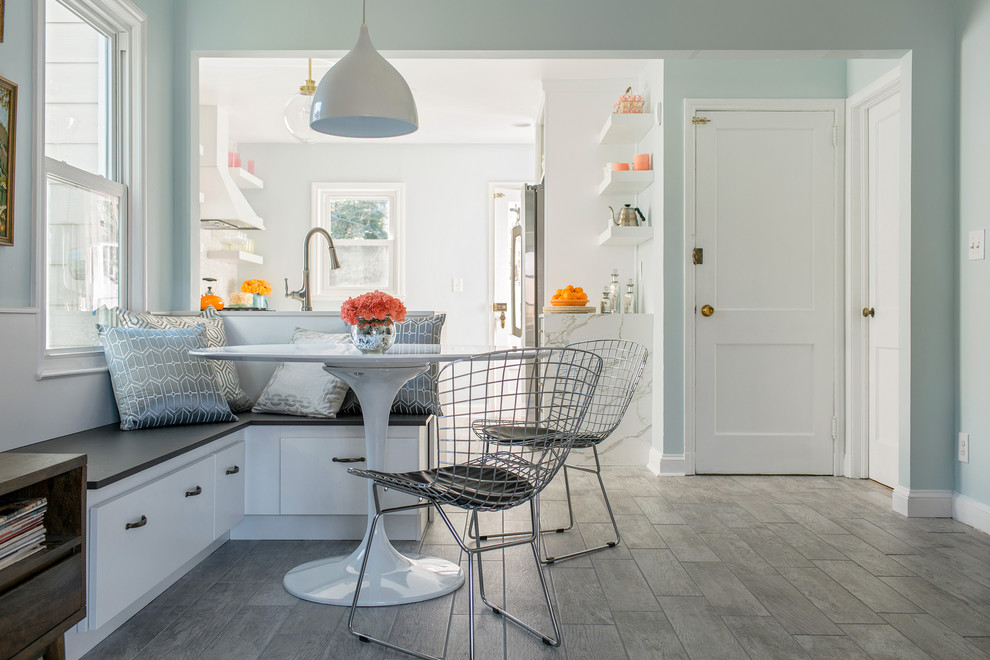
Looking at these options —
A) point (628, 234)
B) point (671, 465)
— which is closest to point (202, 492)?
point (671, 465)

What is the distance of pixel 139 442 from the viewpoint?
7.82 ft

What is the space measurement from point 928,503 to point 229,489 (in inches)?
118

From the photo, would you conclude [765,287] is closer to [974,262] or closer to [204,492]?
[974,262]

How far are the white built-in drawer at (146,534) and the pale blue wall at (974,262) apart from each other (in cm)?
312

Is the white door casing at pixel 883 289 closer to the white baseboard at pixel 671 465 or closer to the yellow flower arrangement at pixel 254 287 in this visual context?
the white baseboard at pixel 671 465

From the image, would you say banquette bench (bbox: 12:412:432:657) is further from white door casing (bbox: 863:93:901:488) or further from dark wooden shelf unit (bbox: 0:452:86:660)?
white door casing (bbox: 863:93:901:488)

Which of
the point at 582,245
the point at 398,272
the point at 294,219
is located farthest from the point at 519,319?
the point at 294,219

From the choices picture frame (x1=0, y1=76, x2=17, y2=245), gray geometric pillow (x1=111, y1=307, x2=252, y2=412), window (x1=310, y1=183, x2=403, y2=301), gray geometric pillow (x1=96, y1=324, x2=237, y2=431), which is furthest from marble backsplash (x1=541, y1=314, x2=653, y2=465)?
window (x1=310, y1=183, x2=403, y2=301)

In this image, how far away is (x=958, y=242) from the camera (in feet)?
10.5

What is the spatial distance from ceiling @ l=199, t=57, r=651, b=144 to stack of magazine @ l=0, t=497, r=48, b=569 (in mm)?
2749

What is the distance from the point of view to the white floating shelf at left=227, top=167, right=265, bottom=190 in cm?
588

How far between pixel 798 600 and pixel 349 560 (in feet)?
4.79

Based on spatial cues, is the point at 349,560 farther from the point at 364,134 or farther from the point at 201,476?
the point at 364,134

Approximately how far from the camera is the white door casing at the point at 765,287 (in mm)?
4109
